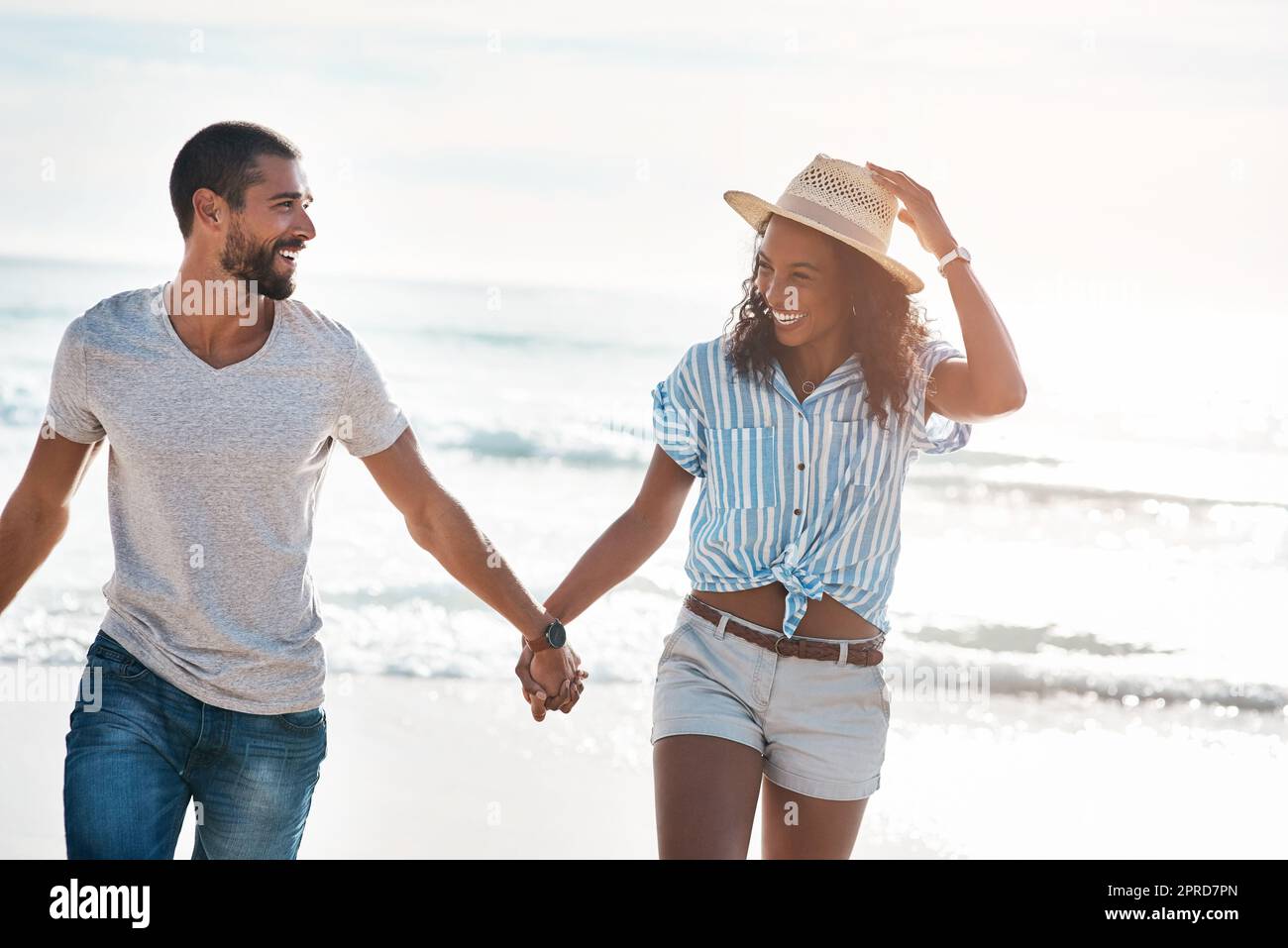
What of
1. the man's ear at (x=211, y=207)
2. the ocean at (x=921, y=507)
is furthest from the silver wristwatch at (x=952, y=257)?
the man's ear at (x=211, y=207)

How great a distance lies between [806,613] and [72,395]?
169 centimetres

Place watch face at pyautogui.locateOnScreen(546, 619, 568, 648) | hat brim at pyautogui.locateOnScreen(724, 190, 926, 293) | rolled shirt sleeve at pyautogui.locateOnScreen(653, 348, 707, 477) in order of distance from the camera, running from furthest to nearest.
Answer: watch face at pyautogui.locateOnScreen(546, 619, 568, 648) < rolled shirt sleeve at pyautogui.locateOnScreen(653, 348, 707, 477) < hat brim at pyautogui.locateOnScreen(724, 190, 926, 293)

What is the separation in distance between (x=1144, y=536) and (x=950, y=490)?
2.15 meters

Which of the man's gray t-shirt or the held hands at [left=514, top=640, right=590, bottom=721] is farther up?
the man's gray t-shirt

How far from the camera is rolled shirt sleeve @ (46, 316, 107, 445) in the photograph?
320 centimetres

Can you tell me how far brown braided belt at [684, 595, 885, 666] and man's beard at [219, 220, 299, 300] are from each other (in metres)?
1.23

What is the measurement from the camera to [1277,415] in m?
17.7

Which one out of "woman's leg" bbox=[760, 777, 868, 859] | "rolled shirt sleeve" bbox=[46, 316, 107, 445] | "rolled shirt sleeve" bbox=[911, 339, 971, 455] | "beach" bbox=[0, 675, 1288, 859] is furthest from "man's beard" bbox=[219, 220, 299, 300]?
"beach" bbox=[0, 675, 1288, 859]

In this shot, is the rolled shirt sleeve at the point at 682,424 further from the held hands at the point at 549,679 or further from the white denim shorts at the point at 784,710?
the held hands at the point at 549,679

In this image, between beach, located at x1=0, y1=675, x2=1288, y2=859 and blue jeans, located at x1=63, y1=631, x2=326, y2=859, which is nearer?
blue jeans, located at x1=63, y1=631, x2=326, y2=859

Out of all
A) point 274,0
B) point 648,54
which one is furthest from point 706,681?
point 274,0

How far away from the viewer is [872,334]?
356 centimetres

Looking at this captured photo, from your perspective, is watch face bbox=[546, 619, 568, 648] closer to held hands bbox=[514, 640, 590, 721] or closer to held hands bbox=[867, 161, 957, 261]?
held hands bbox=[514, 640, 590, 721]
